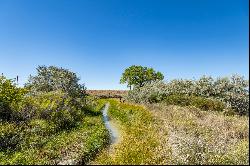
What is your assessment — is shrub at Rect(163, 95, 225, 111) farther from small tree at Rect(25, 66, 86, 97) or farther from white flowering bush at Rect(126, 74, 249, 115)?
small tree at Rect(25, 66, 86, 97)

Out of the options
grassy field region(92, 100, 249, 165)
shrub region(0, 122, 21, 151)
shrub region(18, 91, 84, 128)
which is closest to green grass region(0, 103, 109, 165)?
shrub region(0, 122, 21, 151)

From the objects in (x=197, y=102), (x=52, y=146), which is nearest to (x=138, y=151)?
(x=52, y=146)

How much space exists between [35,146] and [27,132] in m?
3.30

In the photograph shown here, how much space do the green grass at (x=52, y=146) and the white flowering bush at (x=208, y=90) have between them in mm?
10075

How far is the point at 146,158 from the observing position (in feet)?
56.1

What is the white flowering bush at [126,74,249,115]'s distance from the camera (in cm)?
3056

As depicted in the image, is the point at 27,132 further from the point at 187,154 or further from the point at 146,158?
the point at 187,154

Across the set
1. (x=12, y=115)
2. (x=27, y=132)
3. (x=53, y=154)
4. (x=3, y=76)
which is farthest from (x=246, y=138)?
(x=3, y=76)

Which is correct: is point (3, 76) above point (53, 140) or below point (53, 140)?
above

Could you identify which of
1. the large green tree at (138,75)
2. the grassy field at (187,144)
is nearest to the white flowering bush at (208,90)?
the grassy field at (187,144)

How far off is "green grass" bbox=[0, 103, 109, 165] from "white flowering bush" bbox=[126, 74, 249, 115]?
10.1 m

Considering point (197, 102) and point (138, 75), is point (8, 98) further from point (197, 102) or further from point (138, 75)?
point (138, 75)

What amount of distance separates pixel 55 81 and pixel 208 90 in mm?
18825

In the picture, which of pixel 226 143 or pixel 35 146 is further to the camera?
pixel 35 146
